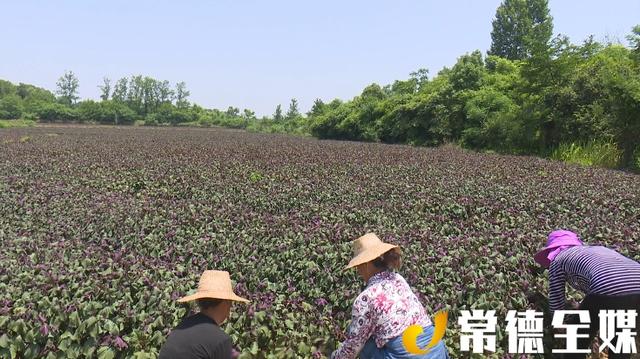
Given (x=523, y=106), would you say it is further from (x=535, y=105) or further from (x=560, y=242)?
(x=560, y=242)

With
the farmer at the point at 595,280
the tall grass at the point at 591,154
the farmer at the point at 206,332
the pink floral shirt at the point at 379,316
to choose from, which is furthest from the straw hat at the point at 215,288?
the tall grass at the point at 591,154

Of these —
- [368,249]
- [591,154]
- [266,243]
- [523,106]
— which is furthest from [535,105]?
[368,249]

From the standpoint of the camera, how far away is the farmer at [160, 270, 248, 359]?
2.66 metres

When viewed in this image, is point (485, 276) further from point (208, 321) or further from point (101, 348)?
point (101, 348)

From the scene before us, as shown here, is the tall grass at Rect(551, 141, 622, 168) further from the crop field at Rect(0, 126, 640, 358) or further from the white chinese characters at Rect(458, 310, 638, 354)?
the white chinese characters at Rect(458, 310, 638, 354)

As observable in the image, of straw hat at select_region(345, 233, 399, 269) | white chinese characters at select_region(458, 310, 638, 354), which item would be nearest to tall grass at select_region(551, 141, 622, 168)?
white chinese characters at select_region(458, 310, 638, 354)

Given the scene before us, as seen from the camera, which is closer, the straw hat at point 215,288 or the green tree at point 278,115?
the straw hat at point 215,288

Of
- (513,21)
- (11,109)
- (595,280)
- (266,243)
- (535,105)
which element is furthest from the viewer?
(11,109)

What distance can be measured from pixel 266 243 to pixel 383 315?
3.49 metres

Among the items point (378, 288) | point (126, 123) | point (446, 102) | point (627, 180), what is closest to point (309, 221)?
point (378, 288)

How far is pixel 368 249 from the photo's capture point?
3068mm

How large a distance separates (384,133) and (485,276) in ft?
102

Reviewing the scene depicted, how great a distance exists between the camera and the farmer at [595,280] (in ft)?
11.2

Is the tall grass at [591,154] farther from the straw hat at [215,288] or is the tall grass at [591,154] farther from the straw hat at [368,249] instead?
the straw hat at [215,288]
